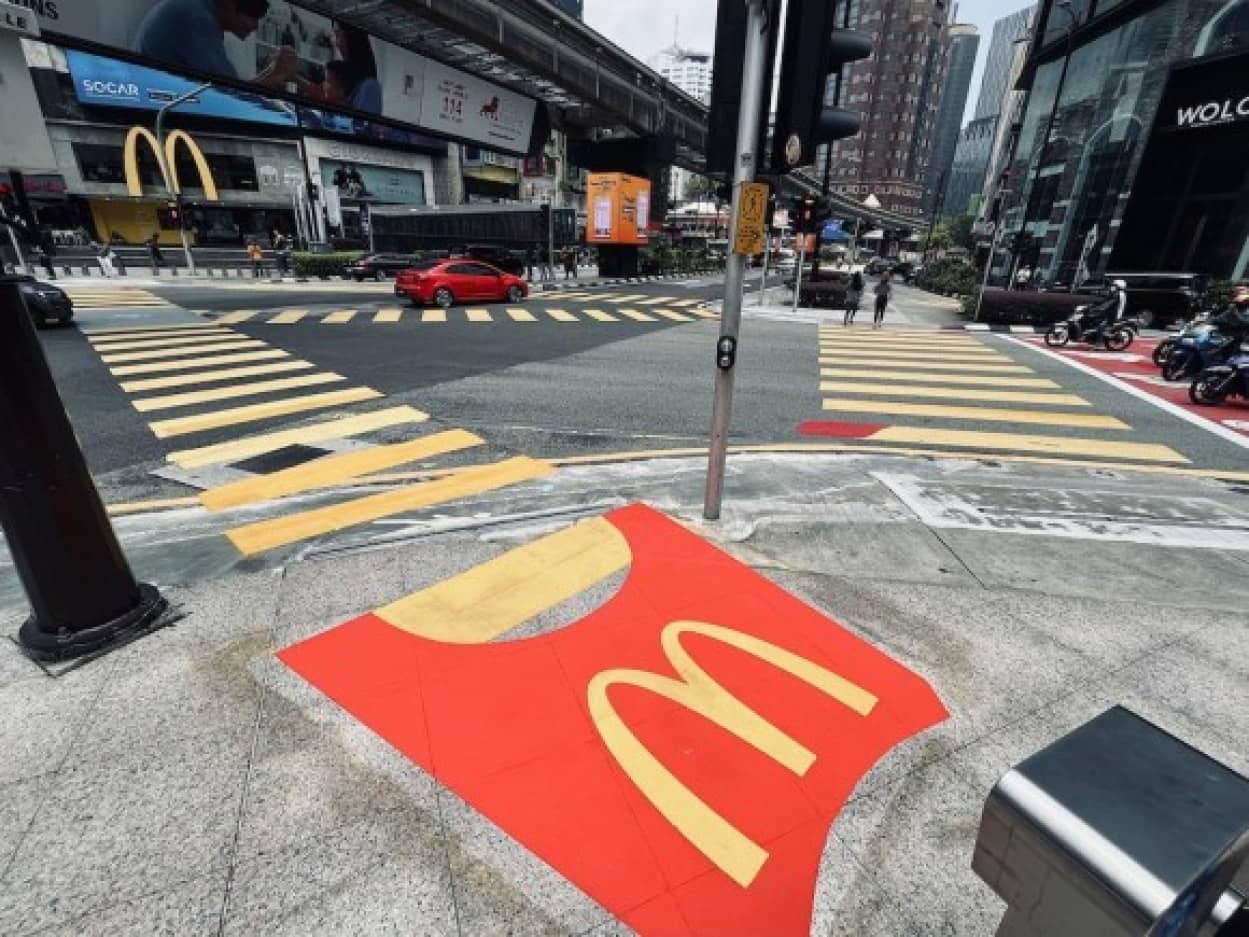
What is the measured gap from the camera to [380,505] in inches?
239

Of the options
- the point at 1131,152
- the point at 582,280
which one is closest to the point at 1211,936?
the point at 1131,152

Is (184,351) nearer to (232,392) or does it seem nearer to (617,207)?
(232,392)

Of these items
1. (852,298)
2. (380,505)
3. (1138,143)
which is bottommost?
(380,505)

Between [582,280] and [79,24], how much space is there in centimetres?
2665

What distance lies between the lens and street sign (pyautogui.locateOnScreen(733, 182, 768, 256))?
14.7 ft

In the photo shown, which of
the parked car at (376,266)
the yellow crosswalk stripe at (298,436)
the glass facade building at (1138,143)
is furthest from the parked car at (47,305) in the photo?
the glass facade building at (1138,143)

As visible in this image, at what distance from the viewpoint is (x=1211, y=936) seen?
121cm

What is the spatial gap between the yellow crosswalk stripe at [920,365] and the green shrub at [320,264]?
31984 mm

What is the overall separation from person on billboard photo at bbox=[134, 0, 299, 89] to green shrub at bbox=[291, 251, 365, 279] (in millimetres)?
18062

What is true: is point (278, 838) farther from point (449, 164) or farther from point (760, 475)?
point (449, 164)

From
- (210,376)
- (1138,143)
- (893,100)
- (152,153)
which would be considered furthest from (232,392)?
(893,100)

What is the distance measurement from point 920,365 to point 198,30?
21.4 metres

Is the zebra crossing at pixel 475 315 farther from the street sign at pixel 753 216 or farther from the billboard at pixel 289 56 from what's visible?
the street sign at pixel 753 216

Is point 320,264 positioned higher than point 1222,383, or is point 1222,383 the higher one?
point 1222,383
